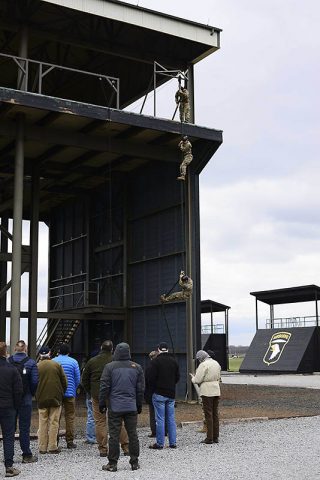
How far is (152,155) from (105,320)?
726cm

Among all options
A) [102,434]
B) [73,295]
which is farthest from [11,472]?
[73,295]

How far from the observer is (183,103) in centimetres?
1841

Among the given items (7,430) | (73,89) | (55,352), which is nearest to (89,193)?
(73,89)

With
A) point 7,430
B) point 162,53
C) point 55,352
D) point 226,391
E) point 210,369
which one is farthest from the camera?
point 55,352

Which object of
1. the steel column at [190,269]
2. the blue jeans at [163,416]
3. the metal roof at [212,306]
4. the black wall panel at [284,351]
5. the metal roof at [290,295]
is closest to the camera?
the blue jeans at [163,416]

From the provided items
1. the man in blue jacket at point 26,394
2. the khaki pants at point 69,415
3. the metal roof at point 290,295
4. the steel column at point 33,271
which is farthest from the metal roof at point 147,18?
the metal roof at point 290,295

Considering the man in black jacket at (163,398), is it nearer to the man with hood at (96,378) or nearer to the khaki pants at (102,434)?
the man with hood at (96,378)

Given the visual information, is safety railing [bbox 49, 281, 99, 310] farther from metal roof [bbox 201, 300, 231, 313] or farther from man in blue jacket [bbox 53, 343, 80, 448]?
metal roof [bbox 201, 300, 231, 313]

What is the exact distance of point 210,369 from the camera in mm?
11414

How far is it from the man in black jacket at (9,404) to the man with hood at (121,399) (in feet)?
3.93

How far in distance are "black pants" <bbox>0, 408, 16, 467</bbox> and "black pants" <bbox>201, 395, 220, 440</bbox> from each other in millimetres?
3785

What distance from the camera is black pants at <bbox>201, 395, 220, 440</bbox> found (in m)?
11.2

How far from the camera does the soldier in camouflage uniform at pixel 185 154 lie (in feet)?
59.4

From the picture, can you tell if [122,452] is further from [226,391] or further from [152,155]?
[226,391]
